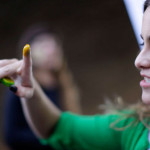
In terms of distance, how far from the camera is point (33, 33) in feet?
6.10

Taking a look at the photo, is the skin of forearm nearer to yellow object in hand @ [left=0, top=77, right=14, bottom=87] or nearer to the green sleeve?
the green sleeve

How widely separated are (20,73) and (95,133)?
420 millimetres

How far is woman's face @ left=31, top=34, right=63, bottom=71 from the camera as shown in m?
1.81

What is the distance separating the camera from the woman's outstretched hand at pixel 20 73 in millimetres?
787

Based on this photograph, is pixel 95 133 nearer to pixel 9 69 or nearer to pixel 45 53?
pixel 9 69

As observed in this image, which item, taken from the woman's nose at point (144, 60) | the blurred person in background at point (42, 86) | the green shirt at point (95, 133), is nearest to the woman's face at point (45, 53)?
the blurred person in background at point (42, 86)

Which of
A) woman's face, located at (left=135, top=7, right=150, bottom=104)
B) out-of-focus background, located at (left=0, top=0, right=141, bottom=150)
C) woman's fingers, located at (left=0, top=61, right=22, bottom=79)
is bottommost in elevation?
out-of-focus background, located at (left=0, top=0, right=141, bottom=150)

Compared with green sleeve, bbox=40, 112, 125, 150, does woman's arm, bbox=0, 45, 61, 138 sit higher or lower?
higher

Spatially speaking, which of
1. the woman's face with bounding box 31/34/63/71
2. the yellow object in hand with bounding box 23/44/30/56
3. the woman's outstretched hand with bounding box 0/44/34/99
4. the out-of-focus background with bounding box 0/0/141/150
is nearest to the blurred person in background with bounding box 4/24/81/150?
the woman's face with bounding box 31/34/63/71

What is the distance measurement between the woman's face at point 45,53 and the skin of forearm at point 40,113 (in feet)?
2.50

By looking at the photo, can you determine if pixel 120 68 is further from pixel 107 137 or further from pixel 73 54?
pixel 107 137

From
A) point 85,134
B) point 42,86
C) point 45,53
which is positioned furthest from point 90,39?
point 85,134

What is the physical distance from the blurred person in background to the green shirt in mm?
513

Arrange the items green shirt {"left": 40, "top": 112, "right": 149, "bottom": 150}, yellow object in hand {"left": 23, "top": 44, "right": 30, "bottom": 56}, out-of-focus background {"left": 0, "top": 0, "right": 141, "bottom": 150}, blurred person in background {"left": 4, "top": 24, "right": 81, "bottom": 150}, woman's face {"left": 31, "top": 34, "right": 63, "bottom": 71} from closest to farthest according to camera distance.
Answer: yellow object in hand {"left": 23, "top": 44, "right": 30, "bottom": 56} < green shirt {"left": 40, "top": 112, "right": 149, "bottom": 150} < blurred person in background {"left": 4, "top": 24, "right": 81, "bottom": 150} < woman's face {"left": 31, "top": 34, "right": 63, "bottom": 71} < out-of-focus background {"left": 0, "top": 0, "right": 141, "bottom": 150}
